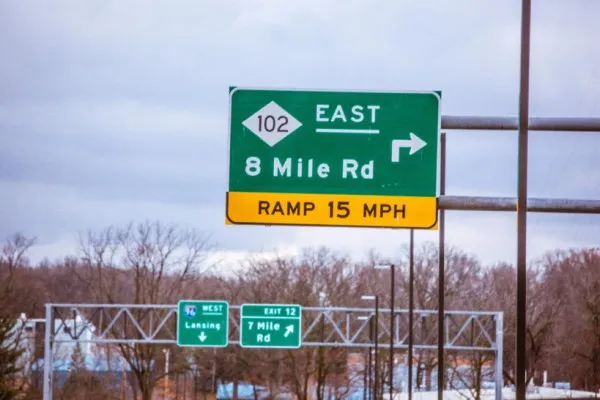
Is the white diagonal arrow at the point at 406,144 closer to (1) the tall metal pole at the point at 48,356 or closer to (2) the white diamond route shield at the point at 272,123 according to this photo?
(2) the white diamond route shield at the point at 272,123

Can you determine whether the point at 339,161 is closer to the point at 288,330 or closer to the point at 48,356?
the point at 288,330

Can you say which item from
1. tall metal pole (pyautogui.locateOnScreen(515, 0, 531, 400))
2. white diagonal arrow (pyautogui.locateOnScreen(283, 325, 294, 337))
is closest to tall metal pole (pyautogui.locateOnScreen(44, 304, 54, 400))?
white diagonal arrow (pyautogui.locateOnScreen(283, 325, 294, 337))

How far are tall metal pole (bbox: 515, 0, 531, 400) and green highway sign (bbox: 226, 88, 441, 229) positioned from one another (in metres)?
1.07

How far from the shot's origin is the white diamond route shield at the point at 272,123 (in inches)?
530

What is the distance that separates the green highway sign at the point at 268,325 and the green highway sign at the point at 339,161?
30.5 meters

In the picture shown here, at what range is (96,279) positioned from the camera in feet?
281

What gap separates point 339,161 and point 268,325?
103 feet

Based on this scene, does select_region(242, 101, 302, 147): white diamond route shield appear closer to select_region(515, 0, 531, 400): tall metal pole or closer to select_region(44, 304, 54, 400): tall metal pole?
select_region(515, 0, 531, 400): tall metal pole

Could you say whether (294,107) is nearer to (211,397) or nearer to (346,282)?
(346,282)

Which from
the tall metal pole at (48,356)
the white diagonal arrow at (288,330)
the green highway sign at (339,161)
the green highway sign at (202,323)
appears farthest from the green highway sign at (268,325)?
the green highway sign at (339,161)

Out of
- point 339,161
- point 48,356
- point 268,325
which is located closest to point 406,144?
point 339,161

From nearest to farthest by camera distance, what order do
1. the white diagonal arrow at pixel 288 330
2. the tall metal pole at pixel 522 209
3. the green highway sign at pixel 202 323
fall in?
the tall metal pole at pixel 522 209
the white diagonal arrow at pixel 288 330
the green highway sign at pixel 202 323

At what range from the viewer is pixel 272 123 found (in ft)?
44.4

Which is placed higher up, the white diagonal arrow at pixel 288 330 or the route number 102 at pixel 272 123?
the route number 102 at pixel 272 123
